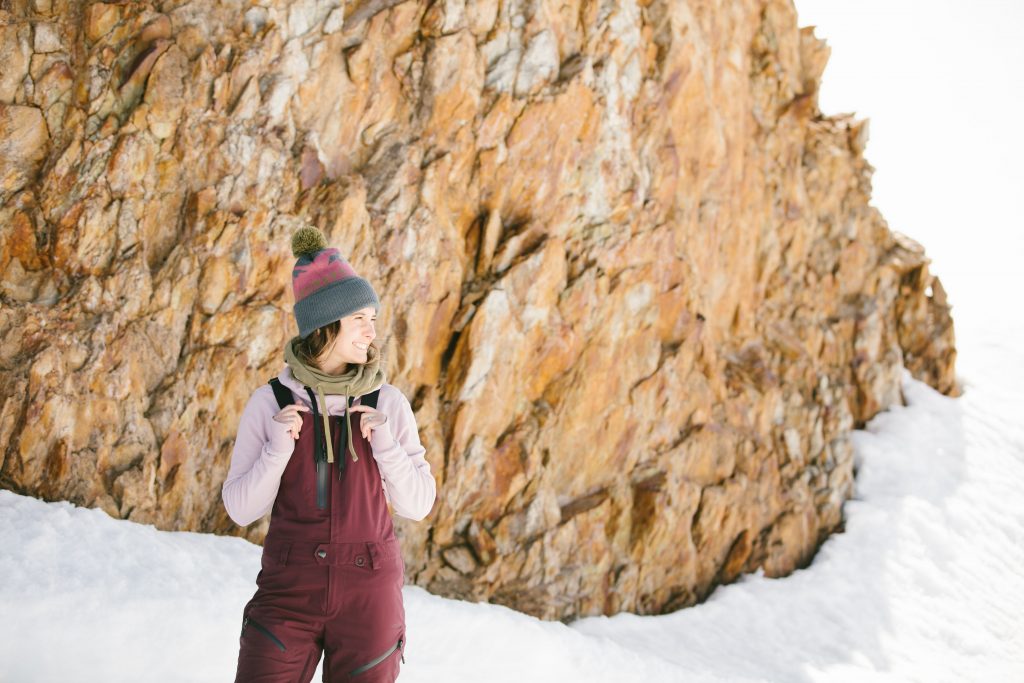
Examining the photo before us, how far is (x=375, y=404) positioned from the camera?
3482 millimetres

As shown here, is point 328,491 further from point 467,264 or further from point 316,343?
point 467,264

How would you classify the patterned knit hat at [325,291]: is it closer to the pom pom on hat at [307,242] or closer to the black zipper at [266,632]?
the pom pom on hat at [307,242]

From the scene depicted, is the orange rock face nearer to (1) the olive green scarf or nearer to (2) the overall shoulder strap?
(2) the overall shoulder strap

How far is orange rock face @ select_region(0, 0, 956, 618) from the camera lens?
24.5 ft

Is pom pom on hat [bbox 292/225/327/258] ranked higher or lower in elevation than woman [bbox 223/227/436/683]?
higher

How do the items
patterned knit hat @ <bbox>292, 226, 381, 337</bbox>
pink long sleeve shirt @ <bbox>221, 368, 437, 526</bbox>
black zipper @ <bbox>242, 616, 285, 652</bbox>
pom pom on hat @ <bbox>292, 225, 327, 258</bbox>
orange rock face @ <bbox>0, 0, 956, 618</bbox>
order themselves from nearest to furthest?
black zipper @ <bbox>242, 616, 285, 652</bbox> < pink long sleeve shirt @ <bbox>221, 368, 437, 526</bbox> < patterned knit hat @ <bbox>292, 226, 381, 337</bbox> < pom pom on hat @ <bbox>292, 225, 327, 258</bbox> < orange rock face @ <bbox>0, 0, 956, 618</bbox>

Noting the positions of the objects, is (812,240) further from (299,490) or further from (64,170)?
(299,490)

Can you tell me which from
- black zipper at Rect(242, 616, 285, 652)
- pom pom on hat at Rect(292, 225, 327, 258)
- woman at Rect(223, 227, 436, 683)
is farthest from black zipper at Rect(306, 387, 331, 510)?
pom pom on hat at Rect(292, 225, 327, 258)

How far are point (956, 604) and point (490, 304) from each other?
918 cm

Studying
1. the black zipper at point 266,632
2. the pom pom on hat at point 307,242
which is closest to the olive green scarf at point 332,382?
the pom pom on hat at point 307,242

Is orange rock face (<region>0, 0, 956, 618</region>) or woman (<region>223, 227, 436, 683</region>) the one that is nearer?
woman (<region>223, 227, 436, 683</region>)

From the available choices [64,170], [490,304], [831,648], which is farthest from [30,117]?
[831,648]

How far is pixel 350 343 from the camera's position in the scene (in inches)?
135

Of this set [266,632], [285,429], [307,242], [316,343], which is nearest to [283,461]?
[285,429]
